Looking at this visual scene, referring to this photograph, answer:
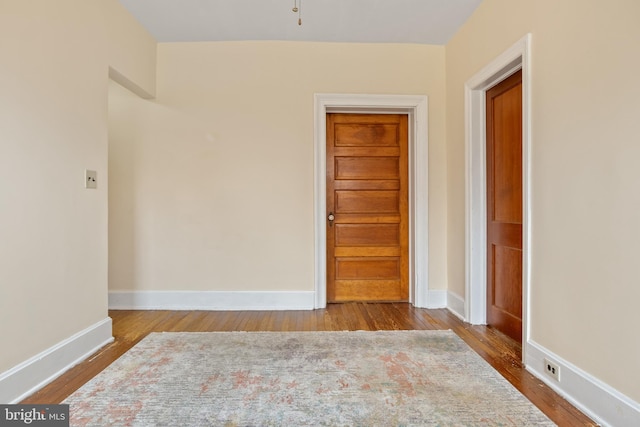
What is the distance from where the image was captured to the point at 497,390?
6.05ft

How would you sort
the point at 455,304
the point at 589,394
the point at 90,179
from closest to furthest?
the point at 589,394
the point at 90,179
the point at 455,304

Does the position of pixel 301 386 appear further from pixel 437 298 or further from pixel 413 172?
pixel 413 172

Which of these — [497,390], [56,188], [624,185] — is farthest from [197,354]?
[624,185]

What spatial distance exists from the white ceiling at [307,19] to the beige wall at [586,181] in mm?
802

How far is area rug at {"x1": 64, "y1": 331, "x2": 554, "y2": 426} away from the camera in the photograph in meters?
1.61

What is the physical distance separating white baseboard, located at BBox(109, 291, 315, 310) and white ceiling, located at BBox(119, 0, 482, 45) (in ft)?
8.20

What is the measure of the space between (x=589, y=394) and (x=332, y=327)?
1.72 meters

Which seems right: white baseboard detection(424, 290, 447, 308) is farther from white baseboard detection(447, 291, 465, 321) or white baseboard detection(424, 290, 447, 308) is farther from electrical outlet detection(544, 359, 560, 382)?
electrical outlet detection(544, 359, 560, 382)

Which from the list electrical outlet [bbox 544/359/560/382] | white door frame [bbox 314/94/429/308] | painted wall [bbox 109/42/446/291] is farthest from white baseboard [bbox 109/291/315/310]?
electrical outlet [bbox 544/359/560/382]

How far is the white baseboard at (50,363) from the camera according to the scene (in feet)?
5.75

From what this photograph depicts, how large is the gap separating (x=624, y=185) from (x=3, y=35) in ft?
10.2

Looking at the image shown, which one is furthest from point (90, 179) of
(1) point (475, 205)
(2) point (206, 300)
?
(1) point (475, 205)

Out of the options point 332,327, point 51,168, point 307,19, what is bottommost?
point 332,327

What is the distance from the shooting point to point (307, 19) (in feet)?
9.65
